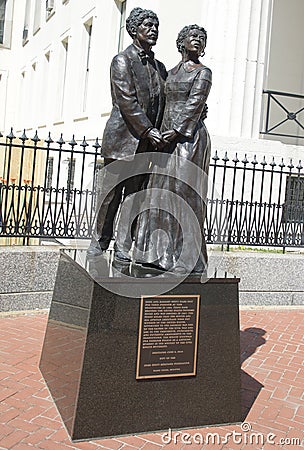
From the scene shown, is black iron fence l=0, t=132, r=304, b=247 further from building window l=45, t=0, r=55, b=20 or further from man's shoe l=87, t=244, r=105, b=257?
building window l=45, t=0, r=55, b=20

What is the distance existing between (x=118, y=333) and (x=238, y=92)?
8.01 m

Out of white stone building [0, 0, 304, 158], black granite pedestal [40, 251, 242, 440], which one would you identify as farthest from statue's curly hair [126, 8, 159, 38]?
white stone building [0, 0, 304, 158]

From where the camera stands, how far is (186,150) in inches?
196

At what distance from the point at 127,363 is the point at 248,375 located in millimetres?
1925

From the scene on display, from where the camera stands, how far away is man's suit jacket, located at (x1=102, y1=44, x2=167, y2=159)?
495 cm

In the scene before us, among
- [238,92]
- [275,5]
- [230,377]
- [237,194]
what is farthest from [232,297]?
[275,5]

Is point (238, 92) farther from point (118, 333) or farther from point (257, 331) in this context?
point (118, 333)

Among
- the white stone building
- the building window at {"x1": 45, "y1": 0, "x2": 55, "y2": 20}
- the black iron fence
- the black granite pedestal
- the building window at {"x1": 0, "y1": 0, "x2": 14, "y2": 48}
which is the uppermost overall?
the building window at {"x1": 0, "y1": 0, "x2": 14, "y2": 48}

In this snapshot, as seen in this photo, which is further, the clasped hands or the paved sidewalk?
the clasped hands

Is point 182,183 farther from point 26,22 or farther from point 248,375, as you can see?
point 26,22

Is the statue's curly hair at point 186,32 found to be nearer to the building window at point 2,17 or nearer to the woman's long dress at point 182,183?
the woman's long dress at point 182,183

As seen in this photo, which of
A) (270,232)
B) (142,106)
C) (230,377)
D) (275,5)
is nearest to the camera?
(230,377)

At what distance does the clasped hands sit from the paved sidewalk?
2.32 m

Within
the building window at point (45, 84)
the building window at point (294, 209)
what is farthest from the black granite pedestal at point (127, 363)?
the building window at point (45, 84)
